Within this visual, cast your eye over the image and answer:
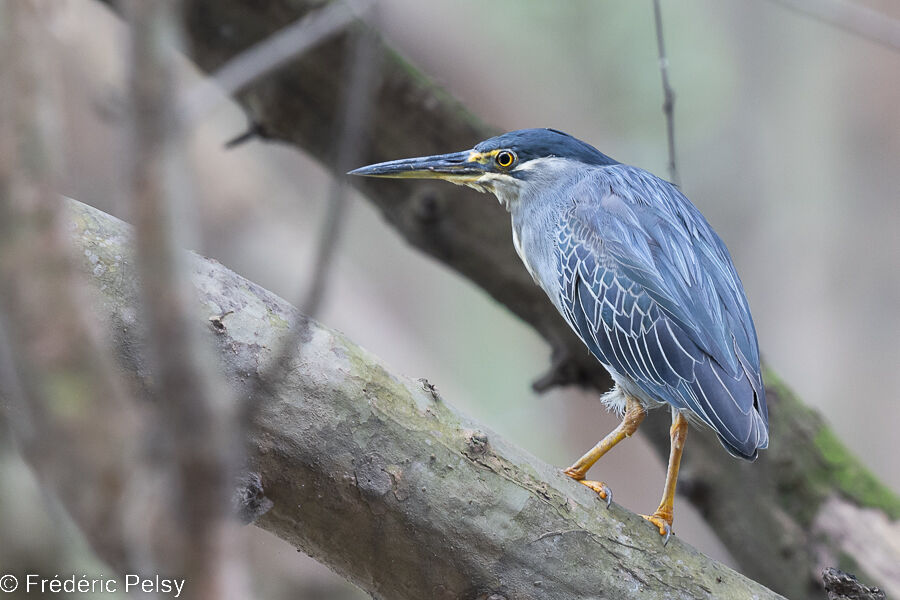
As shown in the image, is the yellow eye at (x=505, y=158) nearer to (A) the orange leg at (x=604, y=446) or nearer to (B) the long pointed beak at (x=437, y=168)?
(B) the long pointed beak at (x=437, y=168)

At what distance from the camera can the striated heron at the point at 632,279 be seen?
108 inches

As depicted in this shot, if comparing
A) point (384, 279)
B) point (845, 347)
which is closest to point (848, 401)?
point (845, 347)

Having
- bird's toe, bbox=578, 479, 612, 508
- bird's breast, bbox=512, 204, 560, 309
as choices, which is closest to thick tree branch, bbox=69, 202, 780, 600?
bird's toe, bbox=578, 479, 612, 508

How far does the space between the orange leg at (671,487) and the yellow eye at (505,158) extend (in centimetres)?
111

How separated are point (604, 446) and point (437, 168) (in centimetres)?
115

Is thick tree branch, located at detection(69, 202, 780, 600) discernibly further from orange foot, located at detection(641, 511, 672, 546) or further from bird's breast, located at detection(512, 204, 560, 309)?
bird's breast, located at detection(512, 204, 560, 309)

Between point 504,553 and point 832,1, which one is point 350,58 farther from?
point 504,553

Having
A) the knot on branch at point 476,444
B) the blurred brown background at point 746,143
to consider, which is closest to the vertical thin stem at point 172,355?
the knot on branch at point 476,444

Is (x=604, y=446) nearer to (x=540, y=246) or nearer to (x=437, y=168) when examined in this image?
(x=540, y=246)

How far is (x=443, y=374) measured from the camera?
8367mm

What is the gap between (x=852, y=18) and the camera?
8.61ft

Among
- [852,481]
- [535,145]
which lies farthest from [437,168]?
[852,481]

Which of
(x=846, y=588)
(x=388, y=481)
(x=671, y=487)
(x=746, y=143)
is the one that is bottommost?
(x=388, y=481)

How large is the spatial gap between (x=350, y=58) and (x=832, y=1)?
1941 mm
